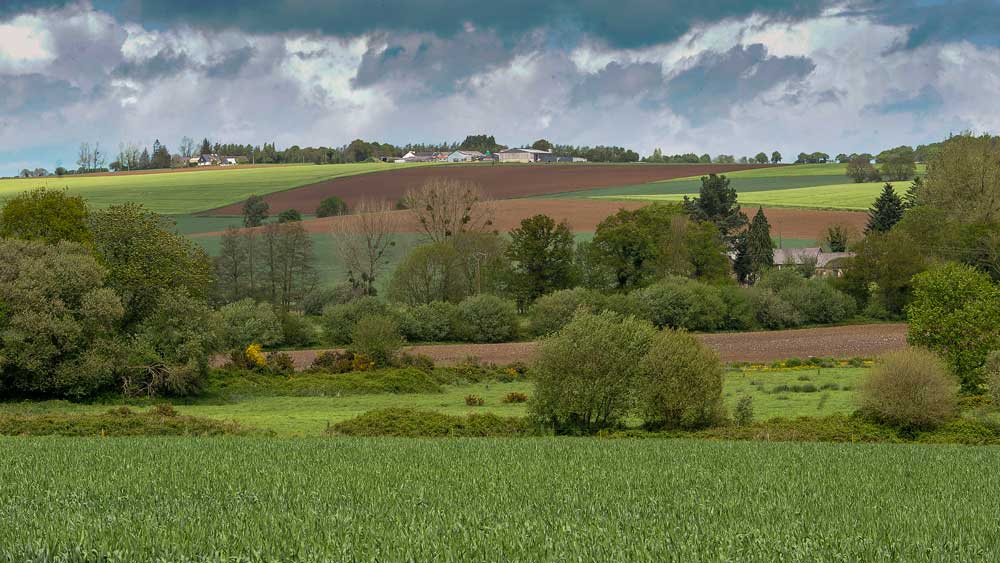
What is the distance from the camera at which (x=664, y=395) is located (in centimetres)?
3847

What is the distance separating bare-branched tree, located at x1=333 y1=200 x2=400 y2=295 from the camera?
107562 mm

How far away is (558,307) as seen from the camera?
292ft

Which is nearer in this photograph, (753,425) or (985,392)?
(753,425)

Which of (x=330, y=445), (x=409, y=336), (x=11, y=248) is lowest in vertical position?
(x=409, y=336)

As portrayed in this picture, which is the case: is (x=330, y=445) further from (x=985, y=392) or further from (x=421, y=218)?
(x=421, y=218)

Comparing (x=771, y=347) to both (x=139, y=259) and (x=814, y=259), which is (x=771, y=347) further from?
(x=139, y=259)

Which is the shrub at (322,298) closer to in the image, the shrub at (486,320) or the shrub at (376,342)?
the shrub at (486,320)

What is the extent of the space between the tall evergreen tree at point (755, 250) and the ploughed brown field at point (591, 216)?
13.6m

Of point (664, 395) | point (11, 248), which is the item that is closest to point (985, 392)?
point (664, 395)

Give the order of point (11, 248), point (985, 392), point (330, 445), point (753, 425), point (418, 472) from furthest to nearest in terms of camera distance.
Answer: point (11, 248), point (985, 392), point (753, 425), point (330, 445), point (418, 472)

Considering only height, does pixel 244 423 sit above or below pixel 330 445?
below

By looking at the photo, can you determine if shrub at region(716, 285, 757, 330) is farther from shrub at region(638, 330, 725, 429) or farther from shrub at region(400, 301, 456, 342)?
shrub at region(638, 330, 725, 429)

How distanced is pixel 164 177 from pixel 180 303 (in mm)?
130491

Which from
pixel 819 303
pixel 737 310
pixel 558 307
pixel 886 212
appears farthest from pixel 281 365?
pixel 886 212
